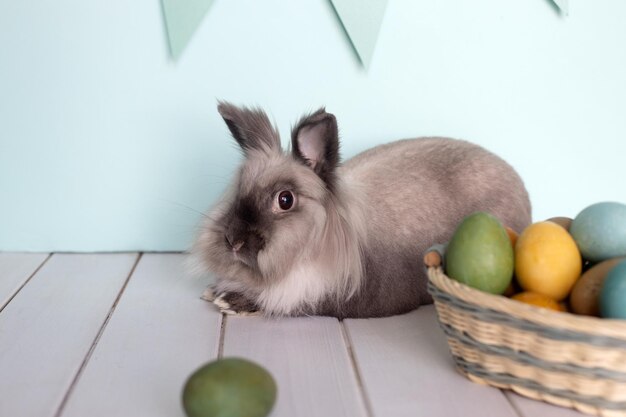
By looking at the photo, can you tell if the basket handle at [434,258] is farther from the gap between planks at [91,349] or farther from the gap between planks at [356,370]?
the gap between planks at [91,349]

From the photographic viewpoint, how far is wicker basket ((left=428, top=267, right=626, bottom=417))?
3.23 ft

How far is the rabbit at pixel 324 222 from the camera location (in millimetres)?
1379

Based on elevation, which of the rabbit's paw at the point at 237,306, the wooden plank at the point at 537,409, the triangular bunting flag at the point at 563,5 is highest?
the triangular bunting flag at the point at 563,5

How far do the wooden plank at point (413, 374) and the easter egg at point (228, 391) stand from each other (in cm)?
21

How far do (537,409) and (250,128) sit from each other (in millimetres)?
819

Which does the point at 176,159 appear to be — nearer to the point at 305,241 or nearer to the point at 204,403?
the point at 305,241

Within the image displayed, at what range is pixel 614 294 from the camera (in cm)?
102

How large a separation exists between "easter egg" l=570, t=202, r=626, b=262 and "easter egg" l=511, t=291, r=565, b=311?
0.42 ft

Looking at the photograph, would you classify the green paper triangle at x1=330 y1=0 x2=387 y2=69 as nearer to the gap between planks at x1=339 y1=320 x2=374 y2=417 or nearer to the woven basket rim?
the gap between planks at x1=339 y1=320 x2=374 y2=417

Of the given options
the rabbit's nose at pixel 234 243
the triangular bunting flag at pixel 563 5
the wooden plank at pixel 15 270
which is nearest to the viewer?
the rabbit's nose at pixel 234 243

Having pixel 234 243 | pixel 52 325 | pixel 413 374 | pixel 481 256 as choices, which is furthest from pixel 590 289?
pixel 52 325

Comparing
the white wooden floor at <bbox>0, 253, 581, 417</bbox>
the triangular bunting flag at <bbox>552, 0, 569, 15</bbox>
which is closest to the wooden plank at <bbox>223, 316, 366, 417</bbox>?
the white wooden floor at <bbox>0, 253, 581, 417</bbox>

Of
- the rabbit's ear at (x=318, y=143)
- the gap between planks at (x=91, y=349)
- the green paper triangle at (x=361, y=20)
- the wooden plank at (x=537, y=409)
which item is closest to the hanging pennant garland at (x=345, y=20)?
the green paper triangle at (x=361, y=20)

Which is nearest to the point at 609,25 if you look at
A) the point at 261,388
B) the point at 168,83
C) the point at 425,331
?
the point at 425,331
